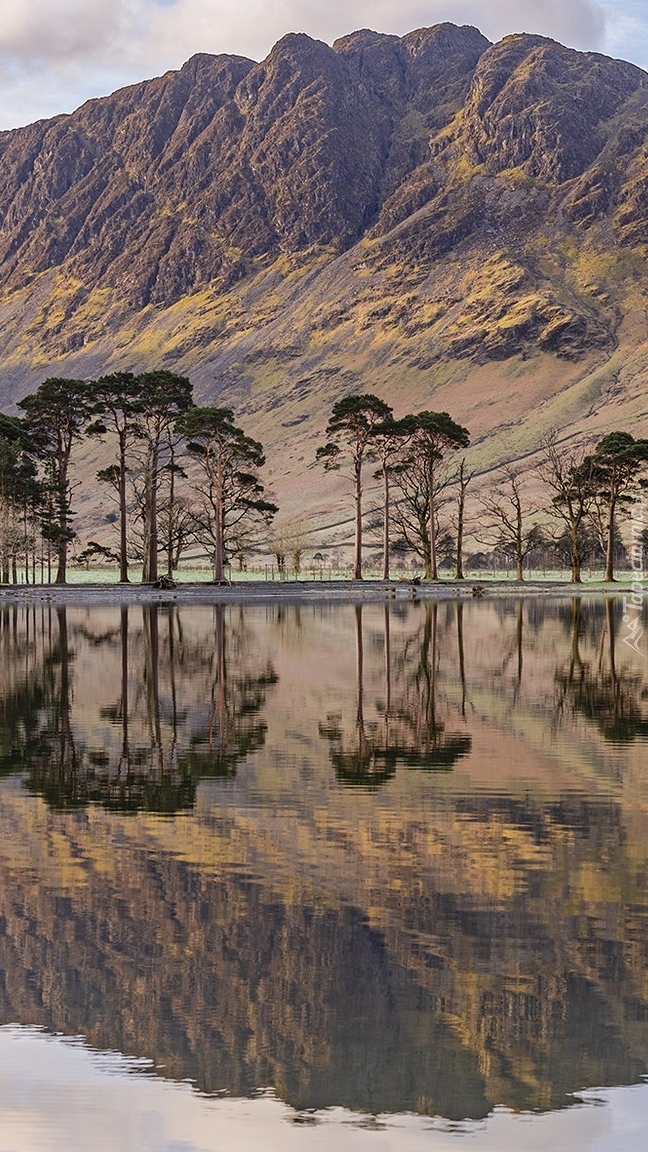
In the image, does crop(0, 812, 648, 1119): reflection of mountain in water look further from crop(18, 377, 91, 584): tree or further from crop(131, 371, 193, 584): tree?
crop(18, 377, 91, 584): tree

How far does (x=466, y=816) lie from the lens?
1483 cm

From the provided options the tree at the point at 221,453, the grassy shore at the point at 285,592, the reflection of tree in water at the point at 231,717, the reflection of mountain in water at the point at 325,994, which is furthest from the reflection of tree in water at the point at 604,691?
the tree at the point at 221,453

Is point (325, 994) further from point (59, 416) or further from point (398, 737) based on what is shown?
point (59, 416)

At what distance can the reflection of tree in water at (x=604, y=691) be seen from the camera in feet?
75.6

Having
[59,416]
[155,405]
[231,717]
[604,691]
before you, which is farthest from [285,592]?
[231,717]

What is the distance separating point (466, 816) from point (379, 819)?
3.07 feet

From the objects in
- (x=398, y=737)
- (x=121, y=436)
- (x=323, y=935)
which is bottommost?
(x=323, y=935)

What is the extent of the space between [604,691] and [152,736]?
36.9 ft

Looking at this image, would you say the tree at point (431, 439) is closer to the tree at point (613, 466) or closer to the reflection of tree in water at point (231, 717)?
the tree at point (613, 466)

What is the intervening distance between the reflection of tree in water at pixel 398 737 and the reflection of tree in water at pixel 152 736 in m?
1.42

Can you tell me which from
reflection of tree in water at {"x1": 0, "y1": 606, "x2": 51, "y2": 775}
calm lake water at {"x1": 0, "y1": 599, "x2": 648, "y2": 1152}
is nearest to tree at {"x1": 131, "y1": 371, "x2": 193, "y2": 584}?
reflection of tree in water at {"x1": 0, "y1": 606, "x2": 51, "y2": 775}

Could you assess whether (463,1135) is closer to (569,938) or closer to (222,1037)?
(222,1037)

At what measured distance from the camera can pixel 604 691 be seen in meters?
29.2

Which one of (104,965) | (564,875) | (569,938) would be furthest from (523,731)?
(104,965)
